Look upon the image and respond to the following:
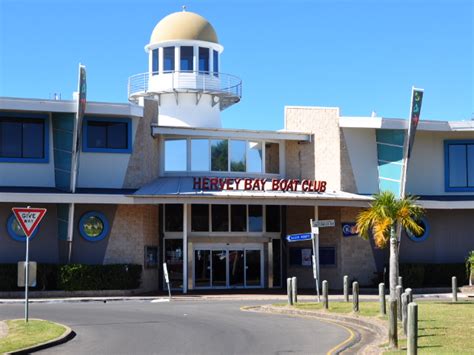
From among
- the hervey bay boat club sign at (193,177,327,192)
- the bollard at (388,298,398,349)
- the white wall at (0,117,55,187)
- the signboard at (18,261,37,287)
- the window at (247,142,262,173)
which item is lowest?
the bollard at (388,298,398,349)

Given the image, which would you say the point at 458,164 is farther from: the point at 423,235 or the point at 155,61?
the point at 155,61

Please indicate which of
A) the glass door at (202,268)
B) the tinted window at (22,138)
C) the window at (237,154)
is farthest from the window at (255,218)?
the tinted window at (22,138)

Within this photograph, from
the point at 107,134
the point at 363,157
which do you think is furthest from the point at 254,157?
the point at 107,134

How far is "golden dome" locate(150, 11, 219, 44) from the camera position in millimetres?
41938

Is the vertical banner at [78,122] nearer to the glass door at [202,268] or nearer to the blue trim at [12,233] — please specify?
the blue trim at [12,233]

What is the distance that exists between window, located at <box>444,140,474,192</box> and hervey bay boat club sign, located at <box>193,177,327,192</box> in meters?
6.87

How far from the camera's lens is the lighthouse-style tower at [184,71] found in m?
42.0

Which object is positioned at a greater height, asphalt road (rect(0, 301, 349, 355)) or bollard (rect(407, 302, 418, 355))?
bollard (rect(407, 302, 418, 355))

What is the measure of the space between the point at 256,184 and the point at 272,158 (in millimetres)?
4632

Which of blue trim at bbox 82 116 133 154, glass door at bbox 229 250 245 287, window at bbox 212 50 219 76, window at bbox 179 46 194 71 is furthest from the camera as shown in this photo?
window at bbox 212 50 219 76

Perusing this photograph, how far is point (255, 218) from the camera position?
39406mm

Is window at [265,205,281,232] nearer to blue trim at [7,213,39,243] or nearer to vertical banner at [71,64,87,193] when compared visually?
vertical banner at [71,64,87,193]

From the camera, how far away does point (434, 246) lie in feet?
132

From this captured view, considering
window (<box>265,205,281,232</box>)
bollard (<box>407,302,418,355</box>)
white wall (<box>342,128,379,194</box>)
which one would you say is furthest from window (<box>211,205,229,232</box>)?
bollard (<box>407,302,418,355</box>)
